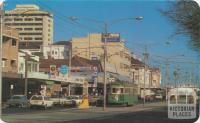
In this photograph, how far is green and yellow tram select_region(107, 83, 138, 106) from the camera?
46.3 meters

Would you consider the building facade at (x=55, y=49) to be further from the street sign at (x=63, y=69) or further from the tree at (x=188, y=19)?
the tree at (x=188, y=19)

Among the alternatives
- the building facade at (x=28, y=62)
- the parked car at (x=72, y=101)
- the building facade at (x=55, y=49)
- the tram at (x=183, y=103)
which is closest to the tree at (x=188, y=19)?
the tram at (x=183, y=103)

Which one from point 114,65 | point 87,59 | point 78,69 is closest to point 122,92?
point 114,65

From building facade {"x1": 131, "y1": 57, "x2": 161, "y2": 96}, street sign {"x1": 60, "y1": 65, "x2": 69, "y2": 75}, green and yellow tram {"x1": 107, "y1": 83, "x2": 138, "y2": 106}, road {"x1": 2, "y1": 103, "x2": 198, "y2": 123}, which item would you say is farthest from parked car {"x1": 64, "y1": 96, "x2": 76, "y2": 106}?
road {"x1": 2, "y1": 103, "x2": 198, "y2": 123}

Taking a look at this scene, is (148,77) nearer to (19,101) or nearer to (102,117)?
(19,101)

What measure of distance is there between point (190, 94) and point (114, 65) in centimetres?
6763

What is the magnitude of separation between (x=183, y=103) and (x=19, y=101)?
30466mm

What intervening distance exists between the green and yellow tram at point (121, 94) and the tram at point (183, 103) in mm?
32296

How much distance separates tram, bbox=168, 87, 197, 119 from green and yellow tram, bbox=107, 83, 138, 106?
32296mm

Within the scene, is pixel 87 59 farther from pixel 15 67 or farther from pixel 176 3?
pixel 176 3

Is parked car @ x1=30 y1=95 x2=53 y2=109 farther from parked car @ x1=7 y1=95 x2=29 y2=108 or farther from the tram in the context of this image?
the tram

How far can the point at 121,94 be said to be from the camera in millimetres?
47250

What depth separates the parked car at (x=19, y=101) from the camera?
40.9 m

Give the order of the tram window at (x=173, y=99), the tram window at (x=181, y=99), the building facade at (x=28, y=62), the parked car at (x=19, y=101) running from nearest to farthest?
the tram window at (x=181, y=99)
the tram window at (x=173, y=99)
the parked car at (x=19, y=101)
the building facade at (x=28, y=62)
